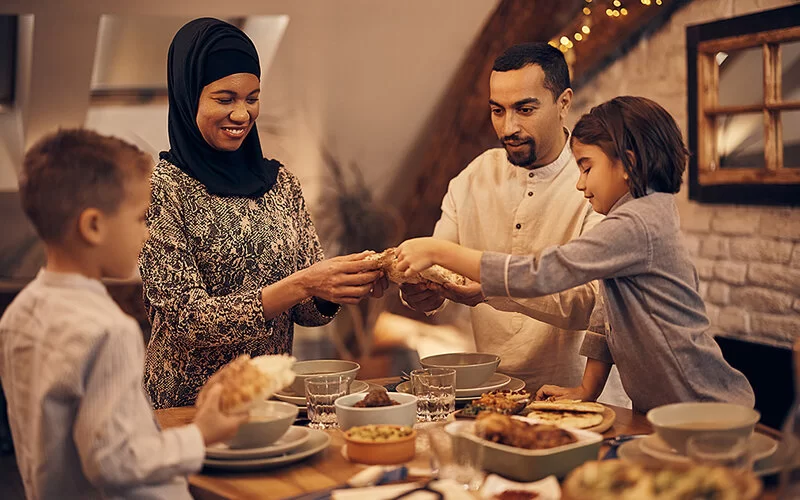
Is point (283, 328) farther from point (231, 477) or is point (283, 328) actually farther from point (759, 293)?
point (759, 293)

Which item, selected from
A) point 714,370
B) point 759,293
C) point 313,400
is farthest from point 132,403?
point 759,293

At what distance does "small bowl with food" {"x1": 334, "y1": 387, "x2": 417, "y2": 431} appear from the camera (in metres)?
2.01

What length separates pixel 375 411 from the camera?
2000 millimetres

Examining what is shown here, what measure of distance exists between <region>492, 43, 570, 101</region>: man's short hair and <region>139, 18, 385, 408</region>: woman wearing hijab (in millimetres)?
736

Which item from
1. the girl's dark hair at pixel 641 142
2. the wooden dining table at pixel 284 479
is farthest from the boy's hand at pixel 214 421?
the girl's dark hair at pixel 641 142

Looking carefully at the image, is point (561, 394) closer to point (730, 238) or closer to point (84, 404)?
point (84, 404)

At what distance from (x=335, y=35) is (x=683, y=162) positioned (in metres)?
3.58

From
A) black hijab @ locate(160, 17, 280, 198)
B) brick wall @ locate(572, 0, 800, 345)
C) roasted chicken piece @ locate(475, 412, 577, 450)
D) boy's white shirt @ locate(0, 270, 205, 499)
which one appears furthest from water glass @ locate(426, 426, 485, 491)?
brick wall @ locate(572, 0, 800, 345)

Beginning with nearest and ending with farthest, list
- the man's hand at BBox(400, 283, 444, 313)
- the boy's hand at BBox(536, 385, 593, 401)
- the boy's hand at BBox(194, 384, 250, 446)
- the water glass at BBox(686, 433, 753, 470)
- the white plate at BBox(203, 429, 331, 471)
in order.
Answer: the water glass at BBox(686, 433, 753, 470) < the boy's hand at BBox(194, 384, 250, 446) < the white plate at BBox(203, 429, 331, 471) < the boy's hand at BBox(536, 385, 593, 401) < the man's hand at BBox(400, 283, 444, 313)

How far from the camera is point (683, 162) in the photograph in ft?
7.57

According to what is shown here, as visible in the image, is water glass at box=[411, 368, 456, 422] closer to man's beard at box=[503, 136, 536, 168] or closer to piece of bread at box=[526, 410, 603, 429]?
piece of bread at box=[526, 410, 603, 429]

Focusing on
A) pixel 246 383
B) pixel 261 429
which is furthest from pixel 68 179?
pixel 261 429

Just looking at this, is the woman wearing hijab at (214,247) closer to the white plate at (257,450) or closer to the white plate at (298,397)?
the white plate at (298,397)

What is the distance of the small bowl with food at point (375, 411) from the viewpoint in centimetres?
201
